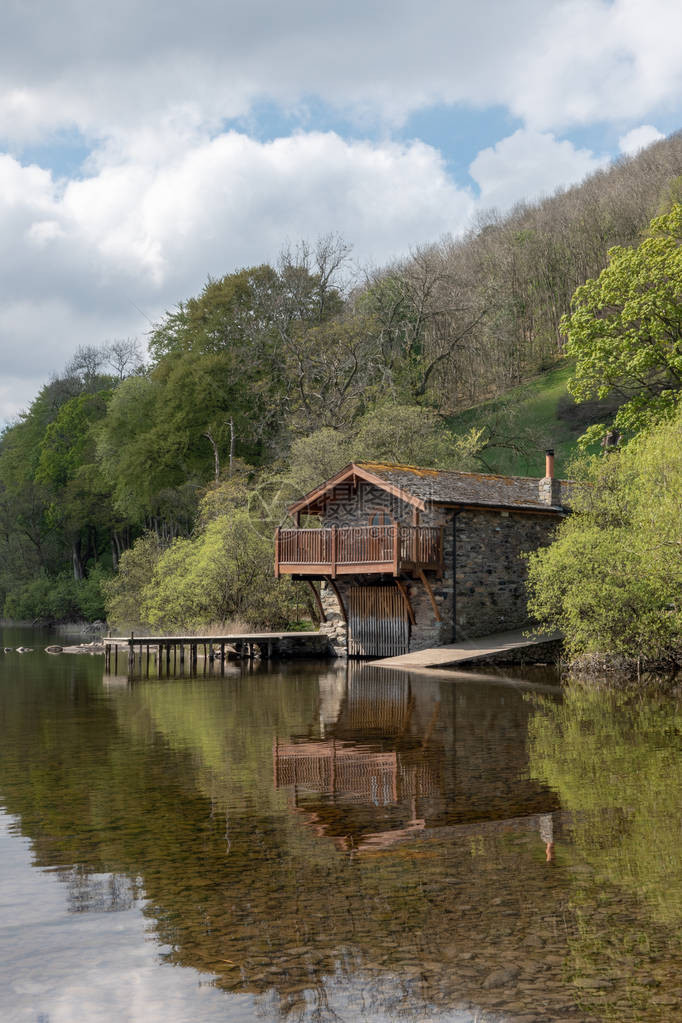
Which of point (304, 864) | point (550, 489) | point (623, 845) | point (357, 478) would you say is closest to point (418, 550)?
point (357, 478)

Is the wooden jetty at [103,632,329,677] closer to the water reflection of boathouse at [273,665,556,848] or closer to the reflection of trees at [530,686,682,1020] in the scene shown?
the water reflection of boathouse at [273,665,556,848]

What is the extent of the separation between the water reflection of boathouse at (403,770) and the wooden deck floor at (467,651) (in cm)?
746

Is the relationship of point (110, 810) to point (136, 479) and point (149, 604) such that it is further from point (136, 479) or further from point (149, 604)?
point (136, 479)

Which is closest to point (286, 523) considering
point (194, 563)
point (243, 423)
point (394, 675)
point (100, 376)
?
point (194, 563)

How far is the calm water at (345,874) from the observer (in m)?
5.70

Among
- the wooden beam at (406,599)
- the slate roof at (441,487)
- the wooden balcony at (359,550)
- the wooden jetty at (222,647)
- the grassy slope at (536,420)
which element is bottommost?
the wooden jetty at (222,647)

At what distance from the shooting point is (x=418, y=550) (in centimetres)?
2886

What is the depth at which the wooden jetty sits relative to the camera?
31562 millimetres

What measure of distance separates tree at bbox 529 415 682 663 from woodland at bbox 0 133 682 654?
3.09 ft

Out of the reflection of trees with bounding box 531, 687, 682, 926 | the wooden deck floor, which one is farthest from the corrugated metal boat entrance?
the reflection of trees with bounding box 531, 687, 682, 926

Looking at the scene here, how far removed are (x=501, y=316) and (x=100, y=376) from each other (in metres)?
32.8

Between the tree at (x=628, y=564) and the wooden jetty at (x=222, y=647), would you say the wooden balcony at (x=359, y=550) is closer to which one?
the wooden jetty at (x=222, y=647)

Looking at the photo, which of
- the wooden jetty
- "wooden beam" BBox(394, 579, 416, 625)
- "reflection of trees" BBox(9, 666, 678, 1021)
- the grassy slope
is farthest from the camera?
the grassy slope

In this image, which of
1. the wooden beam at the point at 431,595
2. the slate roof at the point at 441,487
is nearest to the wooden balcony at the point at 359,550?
the wooden beam at the point at 431,595
